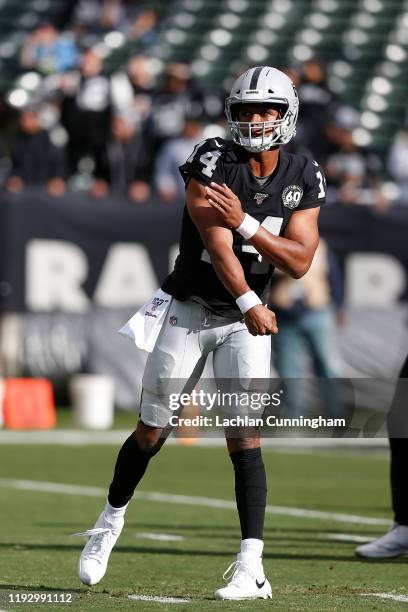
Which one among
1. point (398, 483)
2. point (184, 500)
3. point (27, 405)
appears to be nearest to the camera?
point (398, 483)

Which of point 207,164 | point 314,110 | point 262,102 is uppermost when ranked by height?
point 314,110

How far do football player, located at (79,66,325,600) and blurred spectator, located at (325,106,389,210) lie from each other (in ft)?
36.0

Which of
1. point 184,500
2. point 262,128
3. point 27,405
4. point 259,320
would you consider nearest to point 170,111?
point 27,405

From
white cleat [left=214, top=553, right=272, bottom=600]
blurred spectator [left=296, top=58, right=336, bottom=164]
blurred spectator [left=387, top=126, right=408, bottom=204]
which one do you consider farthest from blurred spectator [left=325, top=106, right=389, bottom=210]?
white cleat [left=214, top=553, right=272, bottom=600]

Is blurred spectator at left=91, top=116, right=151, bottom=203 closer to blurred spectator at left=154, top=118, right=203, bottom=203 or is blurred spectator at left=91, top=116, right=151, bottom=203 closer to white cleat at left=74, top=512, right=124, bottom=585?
blurred spectator at left=154, top=118, right=203, bottom=203

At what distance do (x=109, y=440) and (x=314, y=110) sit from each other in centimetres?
605

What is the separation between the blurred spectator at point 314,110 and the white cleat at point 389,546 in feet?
35.7

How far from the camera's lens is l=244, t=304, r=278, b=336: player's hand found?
5.69 m

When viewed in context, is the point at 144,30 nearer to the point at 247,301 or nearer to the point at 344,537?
the point at 344,537

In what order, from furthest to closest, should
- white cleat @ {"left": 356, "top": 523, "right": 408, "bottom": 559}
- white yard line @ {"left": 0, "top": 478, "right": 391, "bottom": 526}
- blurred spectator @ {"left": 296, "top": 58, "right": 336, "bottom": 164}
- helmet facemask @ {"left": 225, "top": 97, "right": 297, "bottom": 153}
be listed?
blurred spectator @ {"left": 296, "top": 58, "right": 336, "bottom": 164} < white yard line @ {"left": 0, "top": 478, "right": 391, "bottom": 526} < white cleat @ {"left": 356, "top": 523, "right": 408, "bottom": 559} < helmet facemask @ {"left": 225, "top": 97, "right": 297, "bottom": 153}

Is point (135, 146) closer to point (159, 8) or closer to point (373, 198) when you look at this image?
point (373, 198)

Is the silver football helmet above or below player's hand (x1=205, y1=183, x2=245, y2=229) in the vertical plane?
above

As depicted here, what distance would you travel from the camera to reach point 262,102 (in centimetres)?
585

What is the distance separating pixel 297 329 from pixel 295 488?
439 cm
